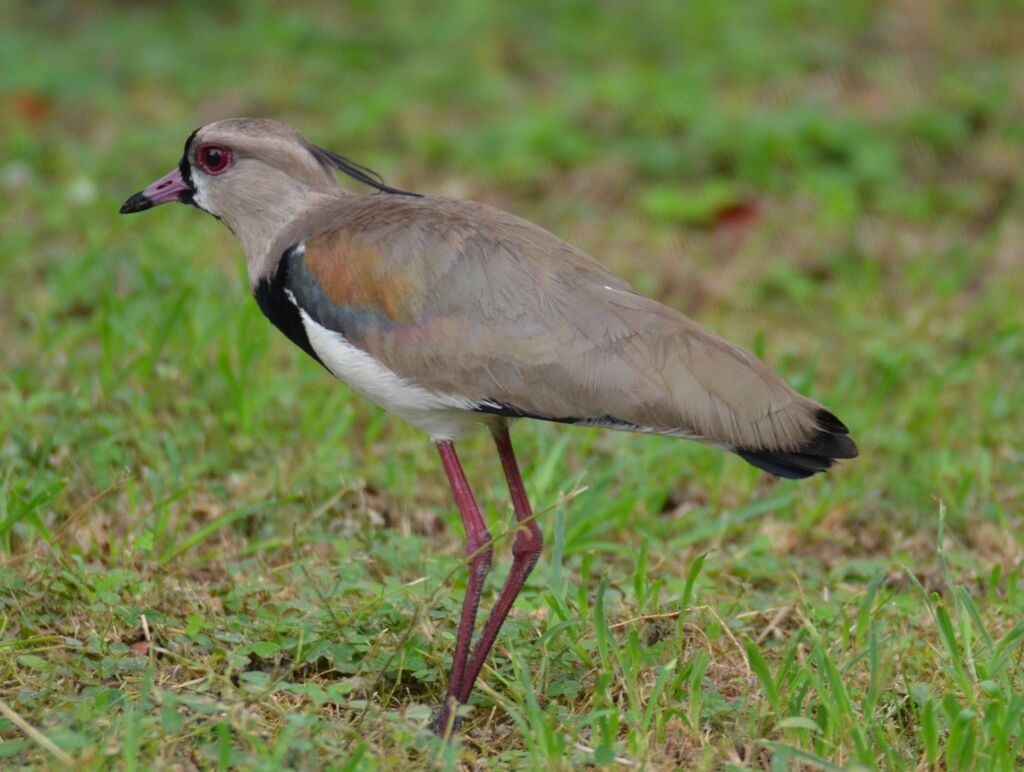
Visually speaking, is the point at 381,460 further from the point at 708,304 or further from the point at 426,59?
the point at 426,59

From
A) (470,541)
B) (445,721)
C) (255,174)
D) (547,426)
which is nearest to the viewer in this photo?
(445,721)

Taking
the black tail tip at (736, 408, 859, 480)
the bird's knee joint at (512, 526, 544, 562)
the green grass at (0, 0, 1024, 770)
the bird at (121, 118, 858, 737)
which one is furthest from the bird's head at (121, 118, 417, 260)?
the black tail tip at (736, 408, 859, 480)

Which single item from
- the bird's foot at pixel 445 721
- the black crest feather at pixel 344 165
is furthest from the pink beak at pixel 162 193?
the bird's foot at pixel 445 721

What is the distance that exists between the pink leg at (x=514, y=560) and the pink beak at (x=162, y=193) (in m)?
1.27

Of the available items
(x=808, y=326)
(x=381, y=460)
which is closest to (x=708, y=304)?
(x=808, y=326)

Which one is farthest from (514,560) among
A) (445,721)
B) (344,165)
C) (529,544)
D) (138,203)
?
(138,203)

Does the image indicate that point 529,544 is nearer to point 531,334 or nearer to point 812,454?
point 531,334

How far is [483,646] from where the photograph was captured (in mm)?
3867

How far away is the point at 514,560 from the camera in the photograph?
402cm

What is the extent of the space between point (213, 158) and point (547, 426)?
5.93ft

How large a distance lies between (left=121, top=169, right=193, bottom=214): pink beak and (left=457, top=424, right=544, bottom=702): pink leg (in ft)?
4.17

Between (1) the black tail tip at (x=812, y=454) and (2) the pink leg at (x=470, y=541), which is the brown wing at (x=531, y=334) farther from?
(2) the pink leg at (x=470, y=541)

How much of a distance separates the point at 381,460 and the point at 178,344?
0.96 m

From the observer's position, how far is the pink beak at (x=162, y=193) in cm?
448
